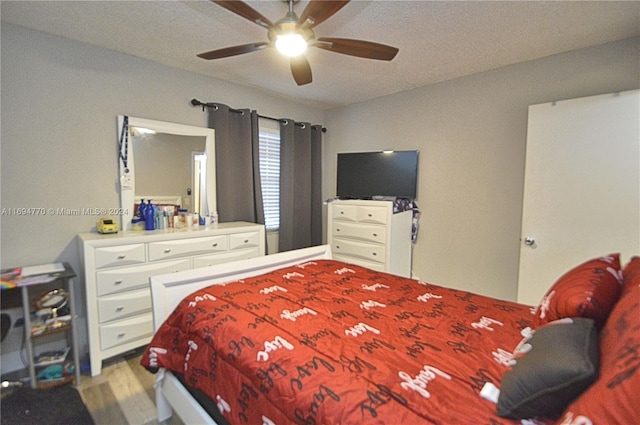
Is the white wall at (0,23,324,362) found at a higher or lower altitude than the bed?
higher

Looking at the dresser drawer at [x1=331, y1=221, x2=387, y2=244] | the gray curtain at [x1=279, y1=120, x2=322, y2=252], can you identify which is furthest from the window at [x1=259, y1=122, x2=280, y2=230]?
the dresser drawer at [x1=331, y1=221, x2=387, y2=244]

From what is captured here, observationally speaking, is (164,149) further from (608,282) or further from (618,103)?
(618,103)

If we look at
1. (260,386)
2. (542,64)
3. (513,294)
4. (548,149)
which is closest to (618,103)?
(548,149)

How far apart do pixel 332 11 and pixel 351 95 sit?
2283 mm

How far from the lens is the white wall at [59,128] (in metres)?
2.13

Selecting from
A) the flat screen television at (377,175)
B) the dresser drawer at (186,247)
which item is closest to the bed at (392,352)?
the dresser drawer at (186,247)

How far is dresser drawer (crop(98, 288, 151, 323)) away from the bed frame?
0.83 m

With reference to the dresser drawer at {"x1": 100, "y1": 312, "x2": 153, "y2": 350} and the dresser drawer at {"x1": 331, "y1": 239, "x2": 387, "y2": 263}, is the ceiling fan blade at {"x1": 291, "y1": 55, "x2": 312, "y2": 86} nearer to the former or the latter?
the dresser drawer at {"x1": 331, "y1": 239, "x2": 387, "y2": 263}

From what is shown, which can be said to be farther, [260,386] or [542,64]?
[542,64]

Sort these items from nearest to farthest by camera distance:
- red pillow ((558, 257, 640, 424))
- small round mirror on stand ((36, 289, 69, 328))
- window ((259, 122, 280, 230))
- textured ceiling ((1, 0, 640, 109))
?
red pillow ((558, 257, 640, 424)) < textured ceiling ((1, 0, 640, 109)) < small round mirror on stand ((36, 289, 69, 328)) < window ((259, 122, 280, 230))

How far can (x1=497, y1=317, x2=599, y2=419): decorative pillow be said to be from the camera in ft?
2.39

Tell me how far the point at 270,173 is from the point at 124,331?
2237mm

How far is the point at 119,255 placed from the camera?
2.21 meters

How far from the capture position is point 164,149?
2877mm
